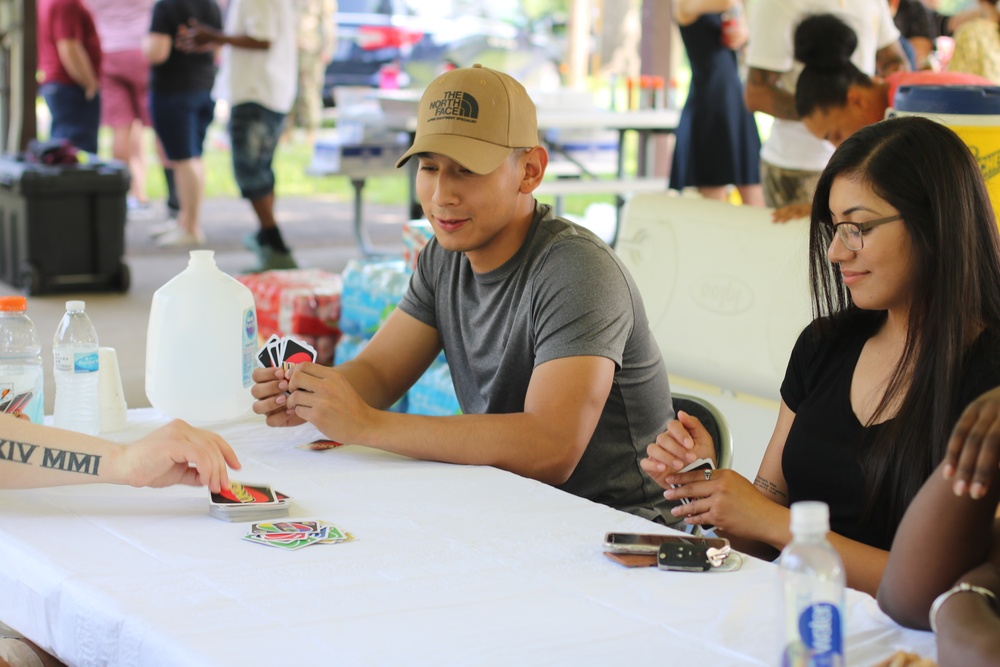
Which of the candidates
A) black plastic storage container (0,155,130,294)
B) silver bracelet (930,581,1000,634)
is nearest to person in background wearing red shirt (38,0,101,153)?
black plastic storage container (0,155,130,294)

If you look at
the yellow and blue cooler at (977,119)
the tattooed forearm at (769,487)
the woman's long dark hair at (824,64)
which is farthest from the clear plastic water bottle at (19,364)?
the woman's long dark hair at (824,64)

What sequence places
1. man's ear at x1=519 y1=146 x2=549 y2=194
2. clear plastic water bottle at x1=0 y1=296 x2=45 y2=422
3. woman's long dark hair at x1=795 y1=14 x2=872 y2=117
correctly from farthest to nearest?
woman's long dark hair at x1=795 y1=14 x2=872 y2=117
man's ear at x1=519 y1=146 x2=549 y2=194
clear plastic water bottle at x1=0 y1=296 x2=45 y2=422

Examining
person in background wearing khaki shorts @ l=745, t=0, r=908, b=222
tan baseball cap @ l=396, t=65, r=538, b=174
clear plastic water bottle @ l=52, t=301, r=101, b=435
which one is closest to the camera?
clear plastic water bottle @ l=52, t=301, r=101, b=435

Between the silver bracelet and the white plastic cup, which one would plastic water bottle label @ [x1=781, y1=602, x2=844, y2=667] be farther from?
the white plastic cup

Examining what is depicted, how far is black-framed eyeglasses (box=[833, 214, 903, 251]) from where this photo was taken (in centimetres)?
174

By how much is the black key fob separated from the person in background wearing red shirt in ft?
22.2

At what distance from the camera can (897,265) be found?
1743 mm

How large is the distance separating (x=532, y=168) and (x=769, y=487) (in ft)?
2.43

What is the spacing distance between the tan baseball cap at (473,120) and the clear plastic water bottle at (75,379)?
639mm

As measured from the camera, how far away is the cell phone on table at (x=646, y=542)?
154 centimetres

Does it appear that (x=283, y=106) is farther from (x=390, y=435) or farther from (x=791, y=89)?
(x=390, y=435)

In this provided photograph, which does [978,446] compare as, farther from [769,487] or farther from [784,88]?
[784,88]

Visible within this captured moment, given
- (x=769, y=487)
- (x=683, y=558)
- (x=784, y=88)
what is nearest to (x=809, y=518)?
(x=683, y=558)

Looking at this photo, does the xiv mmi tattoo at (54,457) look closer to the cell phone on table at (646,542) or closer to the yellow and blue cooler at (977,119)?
the cell phone on table at (646,542)
